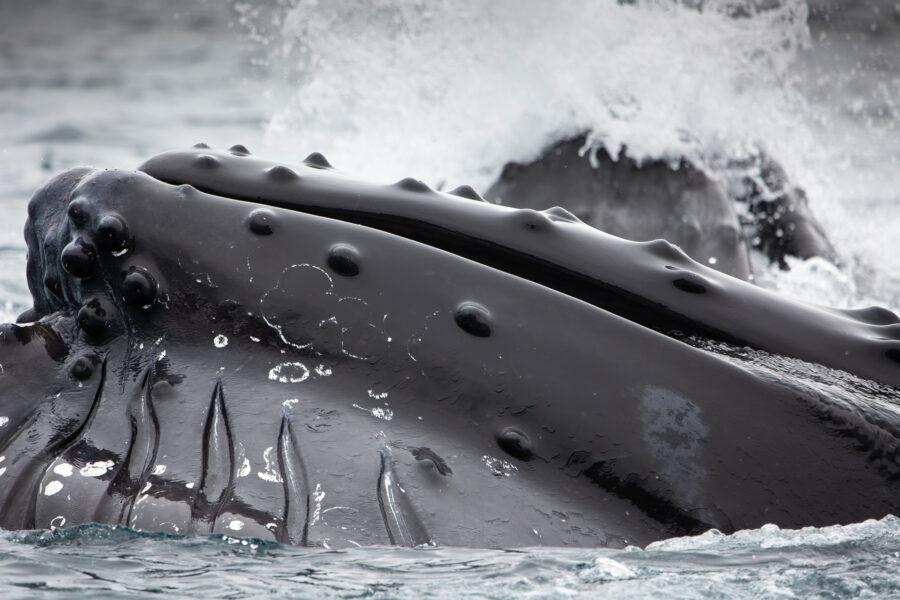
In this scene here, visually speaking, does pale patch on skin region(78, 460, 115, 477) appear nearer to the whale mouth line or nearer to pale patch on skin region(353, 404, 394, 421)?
pale patch on skin region(353, 404, 394, 421)

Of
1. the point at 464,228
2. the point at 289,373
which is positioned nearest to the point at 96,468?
the point at 289,373

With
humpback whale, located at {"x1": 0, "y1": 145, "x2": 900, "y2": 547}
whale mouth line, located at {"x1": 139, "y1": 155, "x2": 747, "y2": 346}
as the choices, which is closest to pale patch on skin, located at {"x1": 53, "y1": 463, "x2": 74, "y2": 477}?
humpback whale, located at {"x1": 0, "y1": 145, "x2": 900, "y2": 547}

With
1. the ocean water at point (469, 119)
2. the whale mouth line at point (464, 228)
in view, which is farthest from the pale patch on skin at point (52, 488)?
the whale mouth line at point (464, 228)

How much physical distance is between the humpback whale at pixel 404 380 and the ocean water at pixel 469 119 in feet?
0.32

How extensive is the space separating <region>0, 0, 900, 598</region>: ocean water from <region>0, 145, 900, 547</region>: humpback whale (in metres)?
0.10

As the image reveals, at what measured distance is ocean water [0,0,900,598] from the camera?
3.02 m

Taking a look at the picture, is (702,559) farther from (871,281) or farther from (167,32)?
(167,32)

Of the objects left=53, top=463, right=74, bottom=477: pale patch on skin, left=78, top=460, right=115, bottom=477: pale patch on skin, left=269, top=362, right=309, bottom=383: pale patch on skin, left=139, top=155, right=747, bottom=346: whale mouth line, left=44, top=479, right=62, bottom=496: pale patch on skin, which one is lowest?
left=44, top=479, right=62, bottom=496: pale patch on skin

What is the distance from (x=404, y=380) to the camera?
10.7 feet

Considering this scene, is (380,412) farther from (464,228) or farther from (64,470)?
(64,470)

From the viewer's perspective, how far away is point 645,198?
26.1 feet

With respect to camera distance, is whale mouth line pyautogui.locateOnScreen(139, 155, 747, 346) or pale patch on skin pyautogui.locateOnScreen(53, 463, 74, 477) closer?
pale patch on skin pyautogui.locateOnScreen(53, 463, 74, 477)

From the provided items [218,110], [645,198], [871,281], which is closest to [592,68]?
[645,198]

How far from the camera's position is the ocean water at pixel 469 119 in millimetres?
3023
